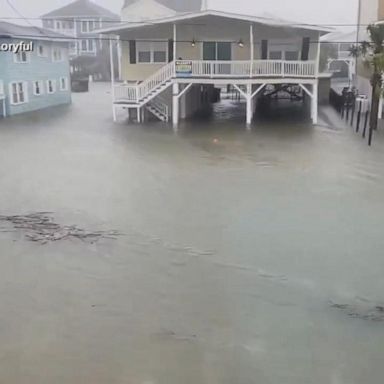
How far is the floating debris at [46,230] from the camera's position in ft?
13.9

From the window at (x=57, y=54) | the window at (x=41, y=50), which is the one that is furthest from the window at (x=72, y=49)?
the window at (x=41, y=50)

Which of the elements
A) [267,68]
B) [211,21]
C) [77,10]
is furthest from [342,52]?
[77,10]

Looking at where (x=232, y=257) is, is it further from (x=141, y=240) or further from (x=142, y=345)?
(x=142, y=345)

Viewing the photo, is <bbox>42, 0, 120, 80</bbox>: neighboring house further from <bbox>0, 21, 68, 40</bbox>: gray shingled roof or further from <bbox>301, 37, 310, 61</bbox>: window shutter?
<bbox>301, 37, 310, 61</bbox>: window shutter

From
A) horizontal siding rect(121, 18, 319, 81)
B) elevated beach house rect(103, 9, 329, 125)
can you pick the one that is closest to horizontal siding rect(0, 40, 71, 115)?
elevated beach house rect(103, 9, 329, 125)

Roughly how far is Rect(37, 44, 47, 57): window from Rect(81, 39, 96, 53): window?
54.6 inches

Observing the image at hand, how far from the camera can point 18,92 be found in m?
12.5

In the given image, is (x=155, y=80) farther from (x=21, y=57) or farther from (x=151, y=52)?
(x=21, y=57)

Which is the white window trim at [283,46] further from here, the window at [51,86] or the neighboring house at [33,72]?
the window at [51,86]

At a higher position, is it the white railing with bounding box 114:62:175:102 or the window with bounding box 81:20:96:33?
the window with bounding box 81:20:96:33

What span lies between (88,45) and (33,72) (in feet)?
5.75

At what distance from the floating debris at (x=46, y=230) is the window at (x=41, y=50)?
9.57 metres

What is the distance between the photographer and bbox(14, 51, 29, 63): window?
12.4m

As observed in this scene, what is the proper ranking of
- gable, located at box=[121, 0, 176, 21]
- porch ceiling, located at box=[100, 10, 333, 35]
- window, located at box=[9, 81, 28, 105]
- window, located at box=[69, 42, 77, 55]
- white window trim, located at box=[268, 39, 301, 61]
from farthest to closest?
1. window, located at box=[69, 42, 77, 55]
2. window, located at box=[9, 81, 28, 105]
3. white window trim, located at box=[268, 39, 301, 61]
4. gable, located at box=[121, 0, 176, 21]
5. porch ceiling, located at box=[100, 10, 333, 35]
